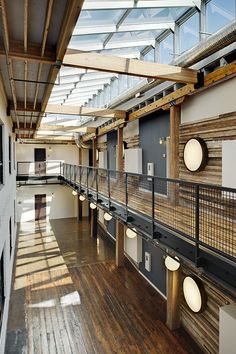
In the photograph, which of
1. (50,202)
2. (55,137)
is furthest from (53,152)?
(50,202)

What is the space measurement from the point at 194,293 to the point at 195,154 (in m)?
3.00

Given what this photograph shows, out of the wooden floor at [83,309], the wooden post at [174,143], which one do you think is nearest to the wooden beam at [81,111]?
the wooden post at [174,143]

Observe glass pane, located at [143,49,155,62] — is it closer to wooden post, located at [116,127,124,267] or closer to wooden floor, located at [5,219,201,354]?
wooden post, located at [116,127,124,267]

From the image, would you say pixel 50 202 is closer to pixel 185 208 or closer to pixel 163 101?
pixel 163 101

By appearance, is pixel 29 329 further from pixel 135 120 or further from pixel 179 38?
pixel 179 38

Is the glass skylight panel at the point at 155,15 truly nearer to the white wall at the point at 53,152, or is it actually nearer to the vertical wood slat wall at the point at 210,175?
the vertical wood slat wall at the point at 210,175

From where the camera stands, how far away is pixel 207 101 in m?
5.16

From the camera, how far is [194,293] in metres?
5.62

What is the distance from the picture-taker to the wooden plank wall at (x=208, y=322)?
511 centimetres

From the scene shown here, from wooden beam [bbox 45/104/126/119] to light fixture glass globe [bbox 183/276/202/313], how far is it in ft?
17.9

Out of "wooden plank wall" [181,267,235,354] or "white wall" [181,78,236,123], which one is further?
"wooden plank wall" [181,267,235,354]

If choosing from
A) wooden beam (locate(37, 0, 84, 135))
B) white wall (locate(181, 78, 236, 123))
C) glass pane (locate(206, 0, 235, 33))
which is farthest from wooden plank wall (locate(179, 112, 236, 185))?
wooden beam (locate(37, 0, 84, 135))

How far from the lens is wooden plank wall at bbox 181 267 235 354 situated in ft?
16.8

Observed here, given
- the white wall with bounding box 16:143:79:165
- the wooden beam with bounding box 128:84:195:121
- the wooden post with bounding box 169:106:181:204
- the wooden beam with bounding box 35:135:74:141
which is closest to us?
the wooden beam with bounding box 128:84:195:121
